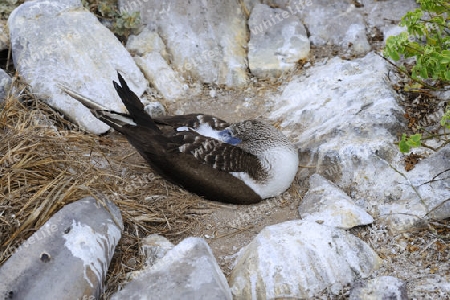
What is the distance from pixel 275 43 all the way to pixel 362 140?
80.0 inches

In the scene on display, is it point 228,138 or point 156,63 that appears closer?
point 228,138

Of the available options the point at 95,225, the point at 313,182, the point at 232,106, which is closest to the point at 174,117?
the point at 232,106

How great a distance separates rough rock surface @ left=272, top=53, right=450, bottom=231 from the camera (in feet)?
17.5

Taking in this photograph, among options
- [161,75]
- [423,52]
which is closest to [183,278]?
[423,52]

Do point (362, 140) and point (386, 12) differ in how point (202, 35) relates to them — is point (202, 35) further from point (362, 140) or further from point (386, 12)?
point (362, 140)

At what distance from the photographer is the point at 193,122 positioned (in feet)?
21.0

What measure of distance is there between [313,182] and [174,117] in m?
1.58

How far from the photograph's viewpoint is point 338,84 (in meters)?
6.73

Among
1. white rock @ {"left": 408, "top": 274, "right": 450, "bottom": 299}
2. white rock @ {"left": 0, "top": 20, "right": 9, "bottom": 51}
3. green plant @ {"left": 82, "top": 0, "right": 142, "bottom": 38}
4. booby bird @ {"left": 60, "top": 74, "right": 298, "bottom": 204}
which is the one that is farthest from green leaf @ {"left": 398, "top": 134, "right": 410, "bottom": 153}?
white rock @ {"left": 0, "top": 20, "right": 9, "bottom": 51}

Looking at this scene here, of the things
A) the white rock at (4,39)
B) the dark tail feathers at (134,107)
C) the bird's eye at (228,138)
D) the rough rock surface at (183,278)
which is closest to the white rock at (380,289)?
the rough rock surface at (183,278)

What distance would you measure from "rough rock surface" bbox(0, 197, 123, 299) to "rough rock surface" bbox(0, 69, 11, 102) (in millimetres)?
2314

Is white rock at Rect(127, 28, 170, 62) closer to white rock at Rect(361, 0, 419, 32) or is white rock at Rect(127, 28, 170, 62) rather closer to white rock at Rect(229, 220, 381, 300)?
white rock at Rect(361, 0, 419, 32)

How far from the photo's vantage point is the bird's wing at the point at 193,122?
21.0 ft

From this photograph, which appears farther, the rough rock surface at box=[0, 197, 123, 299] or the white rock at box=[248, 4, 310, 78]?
the white rock at box=[248, 4, 310, 78]
